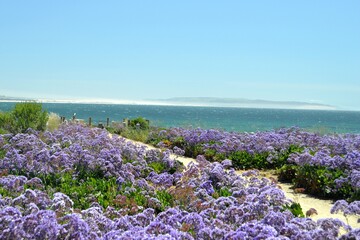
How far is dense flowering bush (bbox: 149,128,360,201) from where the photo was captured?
10.8 meters

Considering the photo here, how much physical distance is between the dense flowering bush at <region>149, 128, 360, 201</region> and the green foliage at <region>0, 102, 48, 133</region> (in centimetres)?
448

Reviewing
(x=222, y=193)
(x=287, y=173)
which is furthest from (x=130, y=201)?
(x=287, y=173)

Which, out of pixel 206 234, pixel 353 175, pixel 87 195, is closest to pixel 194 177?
pixel 87 195

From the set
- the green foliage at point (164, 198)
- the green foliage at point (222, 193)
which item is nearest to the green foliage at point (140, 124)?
→ the green foliage at point (222, 193)

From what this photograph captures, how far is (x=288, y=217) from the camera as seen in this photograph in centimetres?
592

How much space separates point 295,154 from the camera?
13.1 metres

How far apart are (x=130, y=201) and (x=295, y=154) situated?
673 centimetres

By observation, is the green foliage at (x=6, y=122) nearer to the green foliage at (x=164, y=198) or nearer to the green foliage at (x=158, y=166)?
the green foliage at (x=158, y=166)

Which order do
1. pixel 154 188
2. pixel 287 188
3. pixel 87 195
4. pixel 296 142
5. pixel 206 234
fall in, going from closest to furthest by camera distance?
pixel 206 234 → pixel 87 195 → pixel 154 188 → pixel 287 188 → pixel 296 142

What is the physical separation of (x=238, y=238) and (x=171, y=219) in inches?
38.5

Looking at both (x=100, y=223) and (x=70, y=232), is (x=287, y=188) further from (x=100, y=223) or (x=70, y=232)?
(x=70, y=232)

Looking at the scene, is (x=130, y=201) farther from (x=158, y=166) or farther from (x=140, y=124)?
(x=140, y=124)

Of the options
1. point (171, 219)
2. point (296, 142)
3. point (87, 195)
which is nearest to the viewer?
point (171, 219)

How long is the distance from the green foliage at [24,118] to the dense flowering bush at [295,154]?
4481mm
